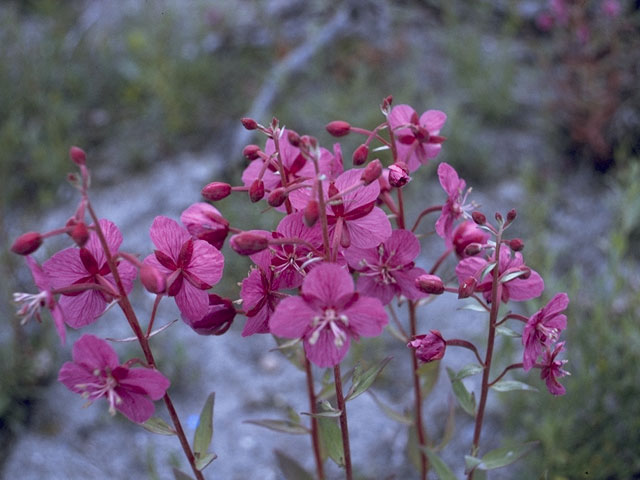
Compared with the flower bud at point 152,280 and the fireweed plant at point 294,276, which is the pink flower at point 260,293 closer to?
the fireweed plant at point 294,276

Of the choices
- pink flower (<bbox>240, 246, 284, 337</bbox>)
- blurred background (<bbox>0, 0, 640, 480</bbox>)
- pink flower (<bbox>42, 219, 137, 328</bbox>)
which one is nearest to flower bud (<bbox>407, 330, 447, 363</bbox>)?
pink flower (<bbox>240, 246, 284, 337</bbox>)

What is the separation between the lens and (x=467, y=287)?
4.41 ft

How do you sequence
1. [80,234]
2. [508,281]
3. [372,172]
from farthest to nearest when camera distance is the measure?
[508,281] < [372,172] < [80,234]

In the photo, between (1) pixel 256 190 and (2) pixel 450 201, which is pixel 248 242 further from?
(2) pixel 450 201

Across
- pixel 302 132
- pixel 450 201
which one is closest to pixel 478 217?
pixel 450 201

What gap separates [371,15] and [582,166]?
1.97 metres

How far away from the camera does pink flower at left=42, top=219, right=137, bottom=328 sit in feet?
4.32

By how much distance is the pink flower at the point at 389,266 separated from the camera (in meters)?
1.46

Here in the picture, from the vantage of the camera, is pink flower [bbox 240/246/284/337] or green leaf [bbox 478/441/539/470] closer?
pink flower [bbox 240/246/284/337]

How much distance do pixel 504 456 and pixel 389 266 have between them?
626 mm

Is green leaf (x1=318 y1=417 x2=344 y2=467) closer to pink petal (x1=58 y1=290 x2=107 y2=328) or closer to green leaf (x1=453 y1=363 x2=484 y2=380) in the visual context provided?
green leaf (x1=453 y1=363 x2=484 y2=380)

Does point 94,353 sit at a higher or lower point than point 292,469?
higher

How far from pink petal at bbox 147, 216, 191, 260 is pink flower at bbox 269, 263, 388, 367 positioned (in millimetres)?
307

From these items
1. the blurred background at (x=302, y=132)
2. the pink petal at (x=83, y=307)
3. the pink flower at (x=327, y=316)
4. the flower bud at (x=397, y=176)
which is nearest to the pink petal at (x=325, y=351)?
the pink flower at (x=327, y=316)
